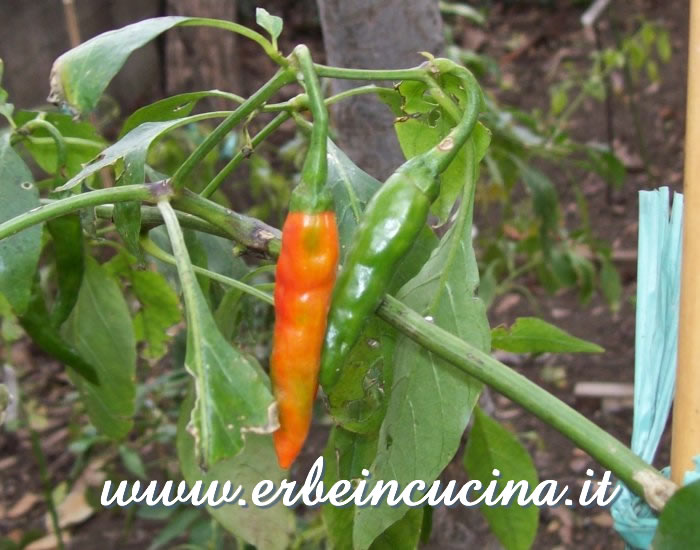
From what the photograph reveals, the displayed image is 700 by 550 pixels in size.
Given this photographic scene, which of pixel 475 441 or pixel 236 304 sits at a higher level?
pixel 236 304

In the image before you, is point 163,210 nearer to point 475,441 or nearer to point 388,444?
point 388,444

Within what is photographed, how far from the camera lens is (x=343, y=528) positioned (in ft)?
2.48

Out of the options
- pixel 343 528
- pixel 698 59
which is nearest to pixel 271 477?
pixel 343 528

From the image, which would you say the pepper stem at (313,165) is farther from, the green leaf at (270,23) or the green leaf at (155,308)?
the green leaf at (155,308)

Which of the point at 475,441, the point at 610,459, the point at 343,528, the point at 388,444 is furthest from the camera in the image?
the point at 475,441

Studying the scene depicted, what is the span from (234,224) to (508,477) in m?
0.40

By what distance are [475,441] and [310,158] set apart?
0.43 metres

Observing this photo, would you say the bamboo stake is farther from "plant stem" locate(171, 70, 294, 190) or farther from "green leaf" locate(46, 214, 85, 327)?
"green leaf" locate(46, 214, 85, 327)

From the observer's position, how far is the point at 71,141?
0.85 metres

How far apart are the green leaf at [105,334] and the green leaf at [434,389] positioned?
0.40 metres

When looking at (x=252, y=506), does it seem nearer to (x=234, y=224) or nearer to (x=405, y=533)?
(x=405, y=533)

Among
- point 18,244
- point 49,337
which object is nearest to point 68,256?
point 49,337

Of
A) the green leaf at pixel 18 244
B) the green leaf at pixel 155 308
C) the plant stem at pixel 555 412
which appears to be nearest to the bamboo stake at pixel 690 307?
the plant stem at pixel 555 412

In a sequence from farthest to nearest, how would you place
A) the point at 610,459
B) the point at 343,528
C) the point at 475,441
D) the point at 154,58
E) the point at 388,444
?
the point at 154,58, the point at 475,441, the point at 343,528, the point at 388,444, the point at 610,459
